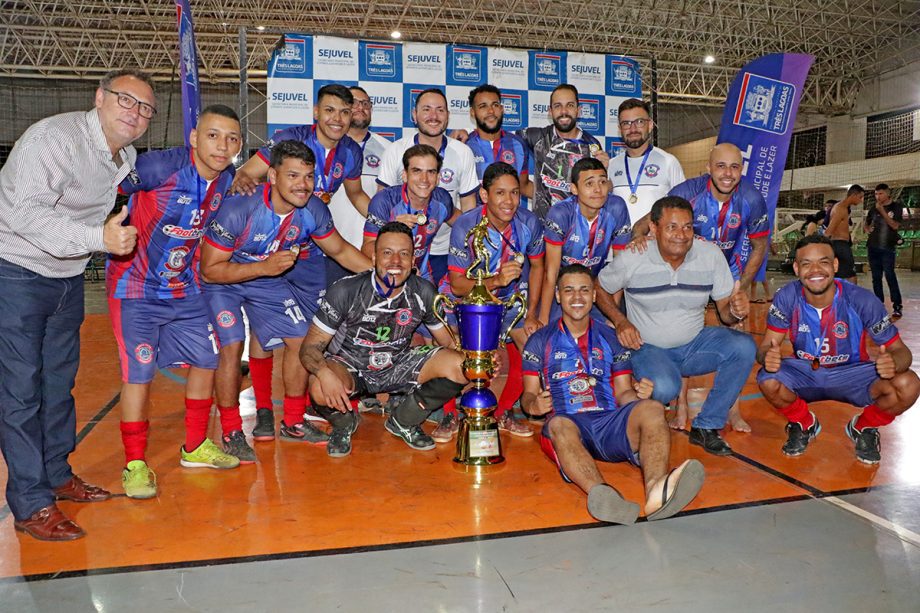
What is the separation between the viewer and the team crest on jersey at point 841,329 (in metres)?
3.81

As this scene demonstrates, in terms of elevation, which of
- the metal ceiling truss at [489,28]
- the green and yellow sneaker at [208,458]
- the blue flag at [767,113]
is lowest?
the green and yellow sneaker at [208,458]

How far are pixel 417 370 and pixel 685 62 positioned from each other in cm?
2149

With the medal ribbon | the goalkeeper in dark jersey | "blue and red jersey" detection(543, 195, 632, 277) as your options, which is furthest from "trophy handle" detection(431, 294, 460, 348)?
the medal ribbon

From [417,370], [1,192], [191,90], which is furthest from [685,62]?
[1,192]

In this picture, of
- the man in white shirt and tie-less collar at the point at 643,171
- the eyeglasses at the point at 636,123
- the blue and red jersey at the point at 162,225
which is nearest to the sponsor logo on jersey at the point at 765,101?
the man in white shirt and tie-less collar at the point at 643,171

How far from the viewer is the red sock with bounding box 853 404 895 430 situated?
143 inches

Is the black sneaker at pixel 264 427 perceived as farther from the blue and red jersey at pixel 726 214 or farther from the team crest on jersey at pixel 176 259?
the blue and red jersey at pixel 726 214

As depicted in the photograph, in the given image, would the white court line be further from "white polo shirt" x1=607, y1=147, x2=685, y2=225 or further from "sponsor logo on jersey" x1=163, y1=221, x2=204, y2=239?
"sponsor logo on jersey" x1=163, y1=221, x2=204, y2=239

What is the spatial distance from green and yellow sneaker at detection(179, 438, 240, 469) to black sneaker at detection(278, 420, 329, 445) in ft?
1.64

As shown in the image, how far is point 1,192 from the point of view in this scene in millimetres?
2637

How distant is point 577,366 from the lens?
3.57 meters

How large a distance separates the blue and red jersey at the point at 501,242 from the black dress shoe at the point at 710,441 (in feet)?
4.47

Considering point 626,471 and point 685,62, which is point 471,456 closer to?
point 626,471

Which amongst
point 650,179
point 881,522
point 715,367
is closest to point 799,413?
point 715,367
